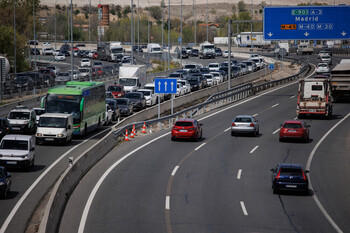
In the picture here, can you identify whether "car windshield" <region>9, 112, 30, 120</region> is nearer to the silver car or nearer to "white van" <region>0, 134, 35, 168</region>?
"white van" <region>0, 134, 35, 168</region>

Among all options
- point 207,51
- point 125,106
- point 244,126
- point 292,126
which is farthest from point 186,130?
point 207,51

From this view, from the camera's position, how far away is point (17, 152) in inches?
1128

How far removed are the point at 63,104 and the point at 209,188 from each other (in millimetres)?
15083

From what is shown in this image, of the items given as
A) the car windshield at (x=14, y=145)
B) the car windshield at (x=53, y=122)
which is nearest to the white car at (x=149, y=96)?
the car windshield at (x=53, y=122)

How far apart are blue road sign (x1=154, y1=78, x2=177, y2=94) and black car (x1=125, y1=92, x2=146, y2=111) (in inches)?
247

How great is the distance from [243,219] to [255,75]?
64148 millimetres

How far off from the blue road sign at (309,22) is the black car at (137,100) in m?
11.8

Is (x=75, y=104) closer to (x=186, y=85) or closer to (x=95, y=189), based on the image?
(x=95, y=189)

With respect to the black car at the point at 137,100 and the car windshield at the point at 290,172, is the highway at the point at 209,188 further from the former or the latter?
the black car at the point at 137,100

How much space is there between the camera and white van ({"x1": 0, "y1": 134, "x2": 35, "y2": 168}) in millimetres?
28516

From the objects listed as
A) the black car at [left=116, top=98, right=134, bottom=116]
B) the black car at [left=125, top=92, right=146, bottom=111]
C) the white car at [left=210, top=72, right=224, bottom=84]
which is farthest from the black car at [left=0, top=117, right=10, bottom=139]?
the white car at [left=210, top=72, right=224, bottom=84]

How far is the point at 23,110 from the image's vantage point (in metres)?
40.8

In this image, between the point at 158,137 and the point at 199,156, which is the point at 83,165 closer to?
the point at 199,156

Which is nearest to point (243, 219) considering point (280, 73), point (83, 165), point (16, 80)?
point (83, 165)
